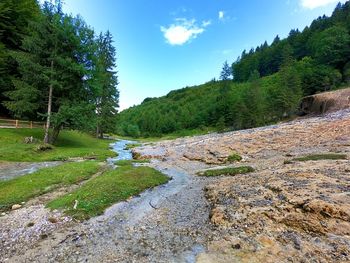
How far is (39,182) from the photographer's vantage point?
18.9 metres

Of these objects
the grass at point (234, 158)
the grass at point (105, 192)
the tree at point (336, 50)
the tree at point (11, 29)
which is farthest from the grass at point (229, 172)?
the tree at point (336, 50)

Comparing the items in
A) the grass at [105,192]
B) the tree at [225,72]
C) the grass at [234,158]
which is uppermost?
the tree at [225,72]

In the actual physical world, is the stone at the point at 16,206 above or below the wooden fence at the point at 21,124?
below

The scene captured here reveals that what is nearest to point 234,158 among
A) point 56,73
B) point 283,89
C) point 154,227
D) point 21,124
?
point 154,227

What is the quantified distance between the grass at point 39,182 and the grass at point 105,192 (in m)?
2.28

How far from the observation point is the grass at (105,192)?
14.1 meters

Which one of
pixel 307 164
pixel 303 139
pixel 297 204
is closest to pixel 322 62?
pixel 303 139

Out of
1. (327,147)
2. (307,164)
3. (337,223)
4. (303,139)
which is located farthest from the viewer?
(303,139)

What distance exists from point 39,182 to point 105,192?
5.83 meters

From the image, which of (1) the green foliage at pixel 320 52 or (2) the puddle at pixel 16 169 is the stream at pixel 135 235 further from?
(1) the green foliage at pixel 320 52

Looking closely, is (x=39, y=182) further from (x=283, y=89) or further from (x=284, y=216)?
(x=283, y=89)

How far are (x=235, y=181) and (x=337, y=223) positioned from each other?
29.5 feet

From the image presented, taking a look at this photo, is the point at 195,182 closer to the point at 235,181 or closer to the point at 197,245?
the point at 235,181

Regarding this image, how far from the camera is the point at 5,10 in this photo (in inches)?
1775
